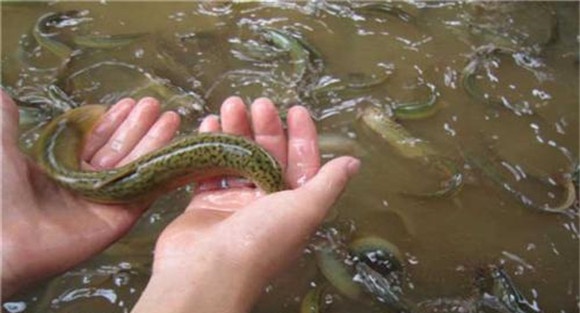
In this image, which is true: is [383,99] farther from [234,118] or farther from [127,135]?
[127,135]

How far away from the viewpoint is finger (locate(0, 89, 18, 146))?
2.30m

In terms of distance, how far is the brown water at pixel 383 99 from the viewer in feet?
8.37

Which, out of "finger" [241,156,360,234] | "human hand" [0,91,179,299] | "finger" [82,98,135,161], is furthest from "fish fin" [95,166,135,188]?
"finger" [241,156,360,234]

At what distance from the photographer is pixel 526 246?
2684 mm

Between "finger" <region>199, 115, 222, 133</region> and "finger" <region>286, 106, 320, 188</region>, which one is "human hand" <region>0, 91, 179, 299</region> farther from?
"finger" <region>286, 106, 320, 188</region>

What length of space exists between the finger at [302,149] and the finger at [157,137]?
1.71ft

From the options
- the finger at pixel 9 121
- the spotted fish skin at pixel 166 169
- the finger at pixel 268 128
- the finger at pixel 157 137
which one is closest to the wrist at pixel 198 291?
the spotted fish skin at pixel 166 169

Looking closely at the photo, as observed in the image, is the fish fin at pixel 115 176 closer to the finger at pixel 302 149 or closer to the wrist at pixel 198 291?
the wrist at pixel 198 291

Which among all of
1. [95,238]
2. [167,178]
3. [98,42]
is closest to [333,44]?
[98,42]

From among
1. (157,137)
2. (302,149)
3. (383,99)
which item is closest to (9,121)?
(157,137)

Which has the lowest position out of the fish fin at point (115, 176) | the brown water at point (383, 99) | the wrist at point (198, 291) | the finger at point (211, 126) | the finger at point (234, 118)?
the brown water at point (383, 99)

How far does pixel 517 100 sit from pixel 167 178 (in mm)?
1737

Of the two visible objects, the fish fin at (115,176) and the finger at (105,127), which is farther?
the finger at (105,127)

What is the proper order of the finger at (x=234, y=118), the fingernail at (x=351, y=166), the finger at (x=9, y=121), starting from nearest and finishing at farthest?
the fingernail at (x=351, y=166) → the finger at (x=9, y=121) → the finger at (x=234, y=118)
